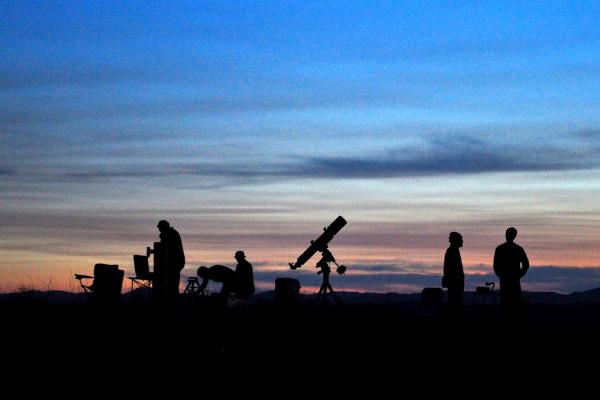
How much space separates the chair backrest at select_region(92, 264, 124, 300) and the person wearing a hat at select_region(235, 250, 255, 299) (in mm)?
3363

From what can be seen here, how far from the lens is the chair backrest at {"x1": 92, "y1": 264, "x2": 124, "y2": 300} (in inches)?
1230

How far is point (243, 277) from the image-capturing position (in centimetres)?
3086

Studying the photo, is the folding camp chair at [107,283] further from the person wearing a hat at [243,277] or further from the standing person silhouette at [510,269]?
the standing person silhouette at [510,269]

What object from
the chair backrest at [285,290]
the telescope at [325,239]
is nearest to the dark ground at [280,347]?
the chair backrest at [285,290]

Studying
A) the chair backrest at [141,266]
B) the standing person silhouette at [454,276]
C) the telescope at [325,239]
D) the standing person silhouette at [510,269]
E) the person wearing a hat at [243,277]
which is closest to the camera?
the standing person silhouette at [510,269]

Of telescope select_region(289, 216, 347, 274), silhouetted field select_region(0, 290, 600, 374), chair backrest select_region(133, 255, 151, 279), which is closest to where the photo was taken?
silhouetted field select_region(0, 290, 600, 374)

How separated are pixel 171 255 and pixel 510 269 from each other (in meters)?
7.83

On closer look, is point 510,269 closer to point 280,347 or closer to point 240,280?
point 280,347

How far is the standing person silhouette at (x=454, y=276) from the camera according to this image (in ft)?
88.9

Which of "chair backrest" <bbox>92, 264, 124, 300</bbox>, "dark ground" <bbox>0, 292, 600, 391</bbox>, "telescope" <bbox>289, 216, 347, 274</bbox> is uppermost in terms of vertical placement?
"telescope" <bbox>289, 216, 347, 274</bbox>

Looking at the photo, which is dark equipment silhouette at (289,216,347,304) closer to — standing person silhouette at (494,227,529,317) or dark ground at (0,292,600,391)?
dark ground at (0,292,600,391)

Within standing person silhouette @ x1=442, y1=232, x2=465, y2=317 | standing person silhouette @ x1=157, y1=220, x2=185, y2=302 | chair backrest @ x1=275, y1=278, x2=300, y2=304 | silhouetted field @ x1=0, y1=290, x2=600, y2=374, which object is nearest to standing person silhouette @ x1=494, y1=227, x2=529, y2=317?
silhouetted field @ x1=0, y1=290, x2=600, y2=374

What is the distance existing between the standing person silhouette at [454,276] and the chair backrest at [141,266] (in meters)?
10.4

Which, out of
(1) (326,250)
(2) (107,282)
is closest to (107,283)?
(2) (107,282)
